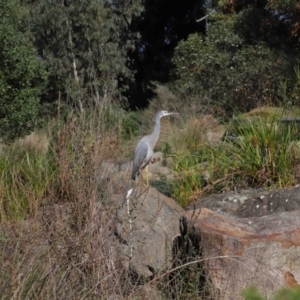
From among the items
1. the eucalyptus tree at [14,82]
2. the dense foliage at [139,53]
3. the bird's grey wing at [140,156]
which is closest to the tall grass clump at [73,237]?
the bird's grey wing at [140,156]

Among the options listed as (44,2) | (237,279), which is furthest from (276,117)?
(44,2)

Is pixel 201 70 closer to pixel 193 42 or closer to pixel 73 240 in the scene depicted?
pixel 193 42

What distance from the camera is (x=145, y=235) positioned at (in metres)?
6.27

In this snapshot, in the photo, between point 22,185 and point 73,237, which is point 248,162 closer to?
point 22,185

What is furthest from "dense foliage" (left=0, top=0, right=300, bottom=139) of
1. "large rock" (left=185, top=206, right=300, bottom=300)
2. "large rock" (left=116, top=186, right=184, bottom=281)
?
"large rock" (left=185, top=206, right=300, bottom=300)

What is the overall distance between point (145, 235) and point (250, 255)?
1131 millimetres

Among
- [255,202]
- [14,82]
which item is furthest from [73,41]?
[255,202]

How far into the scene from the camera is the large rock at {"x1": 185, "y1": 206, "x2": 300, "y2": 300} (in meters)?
5.26

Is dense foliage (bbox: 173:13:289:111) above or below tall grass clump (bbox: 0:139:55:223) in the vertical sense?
below

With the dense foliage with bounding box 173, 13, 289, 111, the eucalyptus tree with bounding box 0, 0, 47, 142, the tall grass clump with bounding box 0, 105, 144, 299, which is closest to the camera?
the tall grass clump with bounding box 0, 105, 144, 299

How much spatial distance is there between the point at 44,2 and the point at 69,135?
17256 millimetres

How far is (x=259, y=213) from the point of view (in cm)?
739

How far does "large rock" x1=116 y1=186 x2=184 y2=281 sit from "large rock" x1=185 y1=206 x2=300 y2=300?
399mm

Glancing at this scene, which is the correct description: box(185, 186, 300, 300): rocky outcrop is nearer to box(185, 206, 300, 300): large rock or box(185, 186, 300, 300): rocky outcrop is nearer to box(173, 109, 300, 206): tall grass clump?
box(185, 206, 300, 300): large rock
